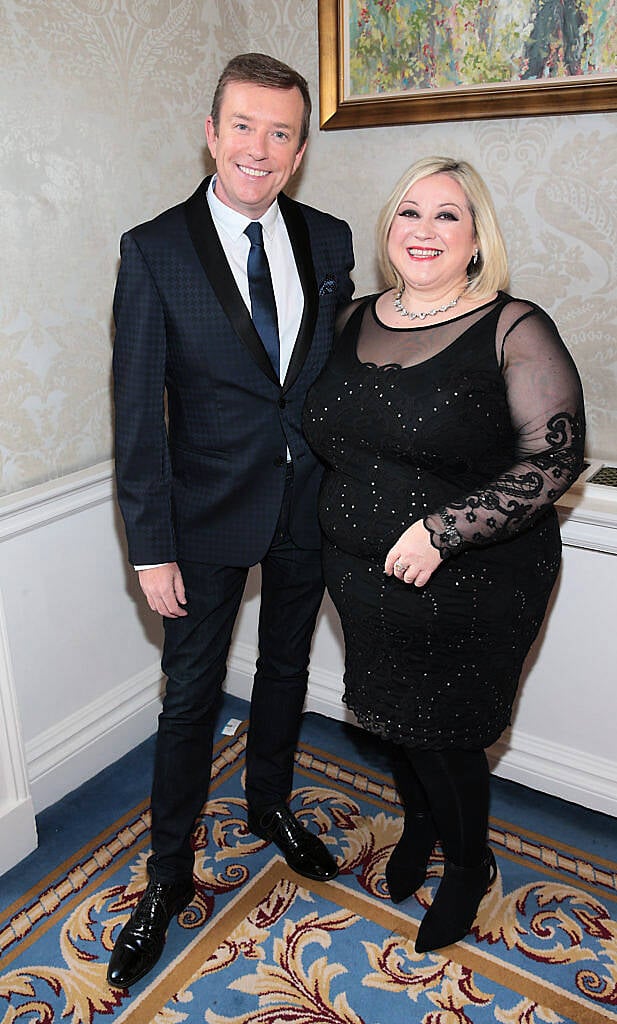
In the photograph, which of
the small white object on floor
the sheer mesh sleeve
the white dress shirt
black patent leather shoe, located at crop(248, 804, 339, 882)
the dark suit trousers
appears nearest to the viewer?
the sheer mesh sleeve

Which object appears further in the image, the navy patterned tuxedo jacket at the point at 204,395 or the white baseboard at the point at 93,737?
the white baseboard at the point at 93,737

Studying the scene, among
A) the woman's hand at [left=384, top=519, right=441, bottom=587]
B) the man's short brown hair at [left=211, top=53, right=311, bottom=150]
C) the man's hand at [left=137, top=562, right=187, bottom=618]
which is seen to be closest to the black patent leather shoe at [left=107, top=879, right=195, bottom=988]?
the man's hand at [left=137, top=562, right=187, bottom=618]

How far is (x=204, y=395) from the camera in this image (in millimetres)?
1840

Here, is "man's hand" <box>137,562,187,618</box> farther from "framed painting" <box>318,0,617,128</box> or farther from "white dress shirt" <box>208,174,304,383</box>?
"framed painting" <box>318,0,617,128</box>

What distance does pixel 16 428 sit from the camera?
2188 millimetres

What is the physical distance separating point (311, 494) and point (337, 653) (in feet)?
3.17

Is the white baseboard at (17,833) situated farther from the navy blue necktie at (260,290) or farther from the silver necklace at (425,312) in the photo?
the silver necklace at (425,312)

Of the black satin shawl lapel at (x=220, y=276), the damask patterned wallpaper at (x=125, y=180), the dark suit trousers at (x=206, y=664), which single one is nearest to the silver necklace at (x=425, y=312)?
the black satin shawl lapel at (x=220, y=276)

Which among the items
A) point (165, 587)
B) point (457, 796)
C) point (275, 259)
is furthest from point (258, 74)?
point (457, 796)

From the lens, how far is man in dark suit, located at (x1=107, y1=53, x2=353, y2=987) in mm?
1773

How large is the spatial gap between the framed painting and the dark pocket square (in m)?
0.69

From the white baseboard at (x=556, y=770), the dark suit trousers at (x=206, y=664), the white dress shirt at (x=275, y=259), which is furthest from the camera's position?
the white baseboard at (x=556, y=770)

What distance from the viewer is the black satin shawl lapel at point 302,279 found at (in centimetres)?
189

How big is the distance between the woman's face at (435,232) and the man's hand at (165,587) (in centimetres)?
79
